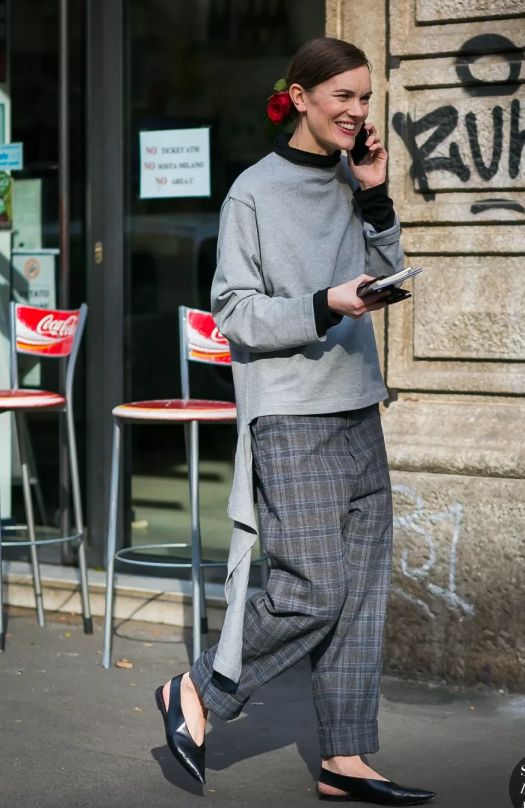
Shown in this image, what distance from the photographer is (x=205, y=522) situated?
6320mm

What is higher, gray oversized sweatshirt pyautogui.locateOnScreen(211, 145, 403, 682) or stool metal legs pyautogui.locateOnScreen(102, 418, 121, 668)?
gray oversized sweatshirt pyautogui.locateOnScreen(211, 145, 403, 682)

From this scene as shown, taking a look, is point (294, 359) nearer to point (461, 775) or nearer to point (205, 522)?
point (461, 775)

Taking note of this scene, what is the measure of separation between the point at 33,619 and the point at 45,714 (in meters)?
1.40

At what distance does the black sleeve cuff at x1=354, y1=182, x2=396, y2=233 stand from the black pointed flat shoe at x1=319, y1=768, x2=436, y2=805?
147cm

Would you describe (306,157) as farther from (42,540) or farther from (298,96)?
(42,540)

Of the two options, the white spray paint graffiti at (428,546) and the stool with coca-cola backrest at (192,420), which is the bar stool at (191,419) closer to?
the stool with coca-cola backrest at (192,420)

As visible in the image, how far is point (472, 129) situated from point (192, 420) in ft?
4.64

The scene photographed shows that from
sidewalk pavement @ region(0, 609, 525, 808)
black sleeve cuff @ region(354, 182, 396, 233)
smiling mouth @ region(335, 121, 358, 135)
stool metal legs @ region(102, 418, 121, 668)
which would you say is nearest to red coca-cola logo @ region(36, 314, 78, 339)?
stool metal legs @ region(102, 418, 121, 668)

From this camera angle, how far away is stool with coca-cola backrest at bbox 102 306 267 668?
17.0ft

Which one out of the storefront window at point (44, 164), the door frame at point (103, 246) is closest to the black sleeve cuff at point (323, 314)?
the door frame at point (103, 246)

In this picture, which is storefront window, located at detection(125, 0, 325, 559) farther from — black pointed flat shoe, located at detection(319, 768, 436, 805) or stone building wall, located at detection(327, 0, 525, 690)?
black pointed flat shoe, located at detection(319, 768, 436, 805)

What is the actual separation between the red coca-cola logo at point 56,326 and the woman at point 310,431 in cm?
221

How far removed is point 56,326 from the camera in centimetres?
598

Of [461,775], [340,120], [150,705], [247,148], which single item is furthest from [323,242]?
[247,148]
